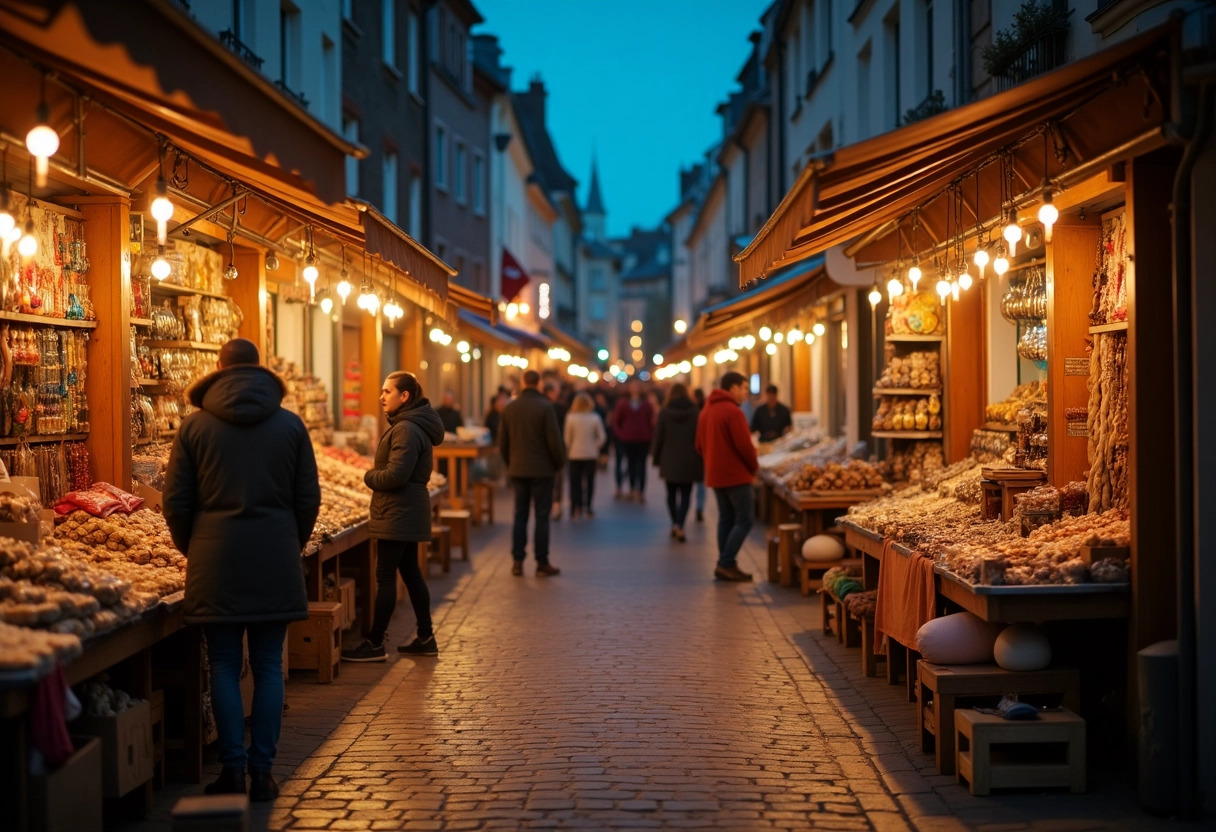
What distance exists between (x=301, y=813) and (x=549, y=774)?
1249 mm

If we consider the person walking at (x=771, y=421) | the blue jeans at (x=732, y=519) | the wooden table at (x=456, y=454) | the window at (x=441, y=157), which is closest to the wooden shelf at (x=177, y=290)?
the blue jeans at (x=732, y=519)

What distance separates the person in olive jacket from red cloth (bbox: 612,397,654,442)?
59.4 ft

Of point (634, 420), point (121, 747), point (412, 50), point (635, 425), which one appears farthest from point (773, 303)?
point (412, 50)

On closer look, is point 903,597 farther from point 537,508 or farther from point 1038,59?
point 537,508

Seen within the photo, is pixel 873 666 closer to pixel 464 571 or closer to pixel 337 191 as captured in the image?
pixel 337 191

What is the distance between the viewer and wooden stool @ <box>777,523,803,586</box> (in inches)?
556

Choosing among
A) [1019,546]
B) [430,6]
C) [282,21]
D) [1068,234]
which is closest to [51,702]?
[1019,546]

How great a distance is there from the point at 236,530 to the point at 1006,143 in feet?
14.4

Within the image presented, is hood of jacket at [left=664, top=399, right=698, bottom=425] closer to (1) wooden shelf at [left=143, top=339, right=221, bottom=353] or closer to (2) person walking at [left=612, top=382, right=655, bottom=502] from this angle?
(2) person walking at [left=612, top=382, right=655, bottom=502]

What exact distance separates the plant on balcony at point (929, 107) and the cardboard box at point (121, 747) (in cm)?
1015

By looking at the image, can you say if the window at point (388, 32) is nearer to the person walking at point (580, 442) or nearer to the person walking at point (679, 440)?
the person walking at point (580, 442)

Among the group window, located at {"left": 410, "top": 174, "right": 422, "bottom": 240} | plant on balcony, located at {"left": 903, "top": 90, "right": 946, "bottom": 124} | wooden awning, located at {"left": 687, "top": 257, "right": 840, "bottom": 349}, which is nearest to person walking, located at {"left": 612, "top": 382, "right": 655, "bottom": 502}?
wooden awning, located at {"left": 687, "top": 257, "right": 840, "bottom": 349}

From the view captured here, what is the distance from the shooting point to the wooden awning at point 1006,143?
A: 5977 mm

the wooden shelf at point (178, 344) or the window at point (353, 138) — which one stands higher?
the window at point (353, 138)
